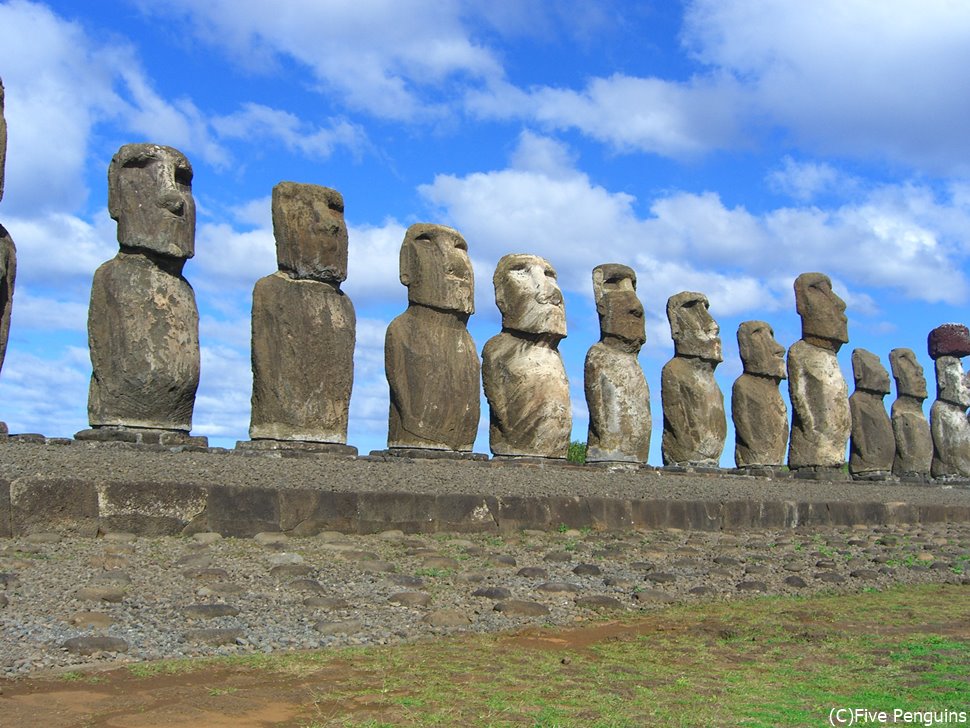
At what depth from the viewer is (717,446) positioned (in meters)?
14.8

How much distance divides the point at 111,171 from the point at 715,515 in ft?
21.1

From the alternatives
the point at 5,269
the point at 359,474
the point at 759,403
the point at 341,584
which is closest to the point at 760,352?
the point at 759,403

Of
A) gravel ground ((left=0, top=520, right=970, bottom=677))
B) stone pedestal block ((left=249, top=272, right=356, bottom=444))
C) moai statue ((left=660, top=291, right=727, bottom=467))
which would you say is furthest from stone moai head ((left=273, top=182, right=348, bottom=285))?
moai statue ((left=660, top=291, right=727, bottom=467))

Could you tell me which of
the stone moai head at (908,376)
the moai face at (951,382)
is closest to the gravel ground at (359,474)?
the stone moai head at (908,376)

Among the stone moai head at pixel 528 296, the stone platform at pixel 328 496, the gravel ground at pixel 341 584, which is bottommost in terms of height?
the gravel ground at pixel 341 584

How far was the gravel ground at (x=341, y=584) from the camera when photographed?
4973mm

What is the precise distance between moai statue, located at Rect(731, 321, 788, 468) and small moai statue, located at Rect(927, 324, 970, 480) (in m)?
6.45

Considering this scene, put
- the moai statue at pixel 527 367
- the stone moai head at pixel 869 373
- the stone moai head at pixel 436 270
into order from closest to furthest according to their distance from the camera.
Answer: the stone moai head at pixel 436 270
the moai statue at pixel 527 367
the stone moai head at pixel 869 373

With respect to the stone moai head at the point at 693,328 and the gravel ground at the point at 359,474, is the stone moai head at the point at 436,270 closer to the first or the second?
the gravel ground at the point at 359,474

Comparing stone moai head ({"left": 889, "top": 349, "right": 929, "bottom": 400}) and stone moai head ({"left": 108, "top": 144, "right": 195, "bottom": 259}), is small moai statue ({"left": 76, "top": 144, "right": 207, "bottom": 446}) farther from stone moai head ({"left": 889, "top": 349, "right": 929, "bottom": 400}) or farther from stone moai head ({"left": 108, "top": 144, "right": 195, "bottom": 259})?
stone moai head ({"left": 889, "top": 349, "right": 929, "bottom": 400})

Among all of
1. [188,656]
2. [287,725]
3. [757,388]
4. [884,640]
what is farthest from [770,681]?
[757,388]

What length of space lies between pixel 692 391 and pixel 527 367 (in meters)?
3.21

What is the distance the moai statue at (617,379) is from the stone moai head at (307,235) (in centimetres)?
391

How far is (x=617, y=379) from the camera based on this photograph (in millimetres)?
13398
